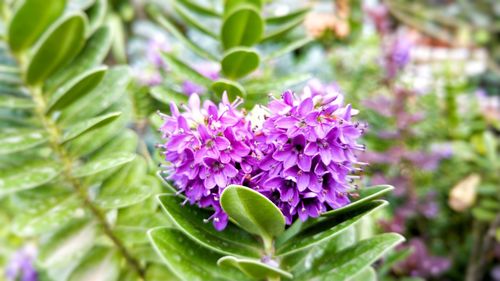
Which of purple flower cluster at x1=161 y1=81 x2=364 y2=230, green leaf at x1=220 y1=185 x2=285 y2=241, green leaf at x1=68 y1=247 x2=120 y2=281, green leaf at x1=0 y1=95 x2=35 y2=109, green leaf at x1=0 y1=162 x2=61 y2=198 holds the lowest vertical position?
green leaf at x1=68 y1=247 x2=120 y2=281

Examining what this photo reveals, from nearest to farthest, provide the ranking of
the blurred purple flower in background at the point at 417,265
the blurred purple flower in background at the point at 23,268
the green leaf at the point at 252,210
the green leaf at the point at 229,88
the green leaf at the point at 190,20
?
the green leaf at the point at 252,210 < the green leaf at the point at 229,88 < the green leaf at the point at 190,20 < the blurred purple flower in background at the point at 417,265 < the blurred purple flower in background at the point at 23,268

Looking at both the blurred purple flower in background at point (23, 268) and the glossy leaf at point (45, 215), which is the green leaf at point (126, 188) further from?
the blurred purple flower in background at point (23, 268)

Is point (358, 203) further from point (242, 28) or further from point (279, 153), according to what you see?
point (242, 28)

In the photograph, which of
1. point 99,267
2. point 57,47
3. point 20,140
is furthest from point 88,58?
point 99,267

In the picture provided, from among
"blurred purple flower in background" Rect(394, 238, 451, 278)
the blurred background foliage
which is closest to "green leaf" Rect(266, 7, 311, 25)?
the blurred background foliage

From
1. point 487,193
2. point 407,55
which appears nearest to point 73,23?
point 407,55

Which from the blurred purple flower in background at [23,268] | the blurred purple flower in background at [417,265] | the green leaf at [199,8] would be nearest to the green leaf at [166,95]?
the green leaf at [199,8]

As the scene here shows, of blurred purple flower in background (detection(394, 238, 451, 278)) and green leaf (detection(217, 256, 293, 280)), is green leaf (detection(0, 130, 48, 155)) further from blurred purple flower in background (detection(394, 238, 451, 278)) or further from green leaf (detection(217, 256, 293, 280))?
blurred purple flower in background (detection(394, 238, 451, 278))
